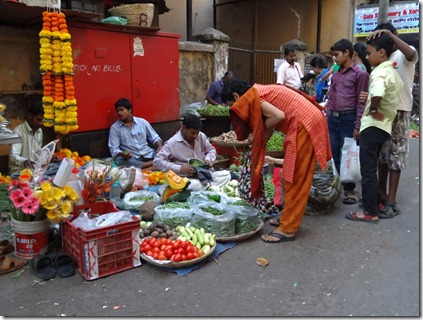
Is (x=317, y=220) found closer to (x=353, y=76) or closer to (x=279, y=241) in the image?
(x=279, y=241)

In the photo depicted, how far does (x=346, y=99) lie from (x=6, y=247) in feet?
13.3

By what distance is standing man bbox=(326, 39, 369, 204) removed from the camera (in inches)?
193

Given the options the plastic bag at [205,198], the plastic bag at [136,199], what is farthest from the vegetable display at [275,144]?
the plastic bag at [136,199]

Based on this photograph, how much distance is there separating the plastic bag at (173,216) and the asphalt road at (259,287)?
53 cm

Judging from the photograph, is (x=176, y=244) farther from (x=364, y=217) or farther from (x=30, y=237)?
(x=364, y=217)

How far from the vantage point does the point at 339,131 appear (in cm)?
527

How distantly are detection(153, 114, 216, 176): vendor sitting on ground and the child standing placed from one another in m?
1.92

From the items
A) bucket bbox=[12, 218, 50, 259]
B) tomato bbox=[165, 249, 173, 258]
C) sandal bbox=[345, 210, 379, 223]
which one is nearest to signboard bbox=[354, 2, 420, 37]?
sandal bbox=[345, 210, 379, 223]

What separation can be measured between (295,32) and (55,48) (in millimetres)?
10701

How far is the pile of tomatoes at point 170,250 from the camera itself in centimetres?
330

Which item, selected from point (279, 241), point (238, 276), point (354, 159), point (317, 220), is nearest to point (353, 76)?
point (354, 159)

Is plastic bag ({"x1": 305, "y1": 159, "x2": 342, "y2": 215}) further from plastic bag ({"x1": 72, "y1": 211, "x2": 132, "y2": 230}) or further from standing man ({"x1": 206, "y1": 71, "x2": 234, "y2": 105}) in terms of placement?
standing man ({"x1": 206, "y1": 71, "x2": 234, "y2": 105})

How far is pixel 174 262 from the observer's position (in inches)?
128

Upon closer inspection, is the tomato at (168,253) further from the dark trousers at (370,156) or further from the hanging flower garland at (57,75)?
the hanging flower garland at (57,75)
